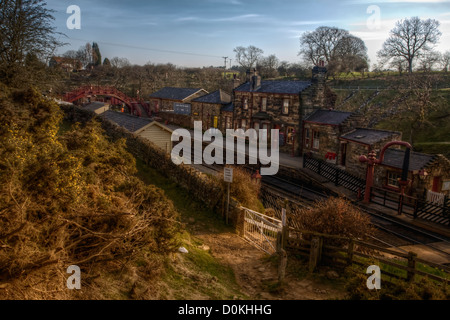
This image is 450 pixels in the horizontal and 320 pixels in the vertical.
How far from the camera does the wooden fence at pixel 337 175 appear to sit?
78.0 ft

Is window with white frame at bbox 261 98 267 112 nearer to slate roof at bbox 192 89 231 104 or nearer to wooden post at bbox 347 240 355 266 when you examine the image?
slate roof at bbox 192 89 231 104

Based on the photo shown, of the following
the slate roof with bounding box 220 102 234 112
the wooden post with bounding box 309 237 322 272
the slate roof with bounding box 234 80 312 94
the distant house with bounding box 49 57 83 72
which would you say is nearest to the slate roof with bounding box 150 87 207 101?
the slate roof with bounding box 220 102 234 112

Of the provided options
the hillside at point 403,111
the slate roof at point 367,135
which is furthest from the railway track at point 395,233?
the hillside at point 403,111

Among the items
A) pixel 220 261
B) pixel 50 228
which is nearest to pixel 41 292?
pixel 50 228

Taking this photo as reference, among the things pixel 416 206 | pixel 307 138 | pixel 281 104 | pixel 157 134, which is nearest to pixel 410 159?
pixel 416 206

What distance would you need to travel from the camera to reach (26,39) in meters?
17.8

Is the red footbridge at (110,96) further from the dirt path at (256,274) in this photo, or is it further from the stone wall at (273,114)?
the dirt path at (256,274)

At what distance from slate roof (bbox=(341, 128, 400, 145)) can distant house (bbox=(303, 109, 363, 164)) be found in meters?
0.93

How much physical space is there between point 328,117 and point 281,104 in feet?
19.0

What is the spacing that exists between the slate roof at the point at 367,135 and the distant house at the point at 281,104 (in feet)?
20.4

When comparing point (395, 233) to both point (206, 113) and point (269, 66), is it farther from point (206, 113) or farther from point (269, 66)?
point (269, 66)

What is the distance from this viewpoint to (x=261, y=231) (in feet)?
41.8

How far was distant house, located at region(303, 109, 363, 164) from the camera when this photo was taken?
28.2 meters

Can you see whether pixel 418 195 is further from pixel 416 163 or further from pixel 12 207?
pixel 12 207
